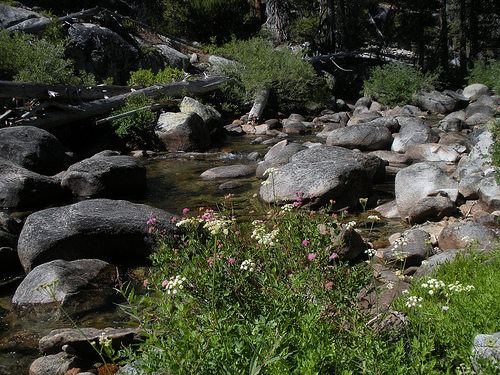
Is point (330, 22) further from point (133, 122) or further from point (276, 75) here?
point (133, 122)

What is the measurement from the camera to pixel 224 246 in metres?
2.84

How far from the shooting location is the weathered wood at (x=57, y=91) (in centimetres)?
1177

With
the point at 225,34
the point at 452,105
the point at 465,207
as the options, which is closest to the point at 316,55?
the point at 225,34

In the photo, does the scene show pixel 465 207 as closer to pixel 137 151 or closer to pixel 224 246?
pixel 224 246

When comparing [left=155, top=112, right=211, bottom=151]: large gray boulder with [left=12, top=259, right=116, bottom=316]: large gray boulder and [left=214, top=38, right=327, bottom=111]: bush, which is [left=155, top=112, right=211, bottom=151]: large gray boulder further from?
[left=12, top=259, right=116, bottom=316]: large gray boulder

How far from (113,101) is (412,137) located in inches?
418

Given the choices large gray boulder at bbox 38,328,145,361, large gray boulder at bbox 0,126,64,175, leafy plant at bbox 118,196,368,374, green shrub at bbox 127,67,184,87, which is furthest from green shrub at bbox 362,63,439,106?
large gray boulder at bbox 38,328,145,361

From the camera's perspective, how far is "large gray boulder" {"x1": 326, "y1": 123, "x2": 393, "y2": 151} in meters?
11.9

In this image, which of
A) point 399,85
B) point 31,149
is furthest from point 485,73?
point 31,149

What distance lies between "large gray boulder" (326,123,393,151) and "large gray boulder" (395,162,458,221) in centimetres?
447

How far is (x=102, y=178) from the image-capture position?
8.62m

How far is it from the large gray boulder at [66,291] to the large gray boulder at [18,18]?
17100 millimetres

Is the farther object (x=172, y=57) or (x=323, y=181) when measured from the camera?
(x=172, y=57)

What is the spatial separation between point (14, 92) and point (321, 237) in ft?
40.2
